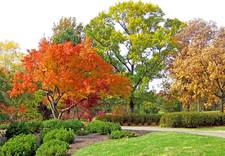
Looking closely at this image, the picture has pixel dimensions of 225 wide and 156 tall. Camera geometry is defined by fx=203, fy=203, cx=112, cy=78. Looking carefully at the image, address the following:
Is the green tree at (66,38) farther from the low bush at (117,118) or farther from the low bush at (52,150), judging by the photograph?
the low bush at (52,150)

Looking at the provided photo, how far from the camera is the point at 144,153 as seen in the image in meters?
6.15

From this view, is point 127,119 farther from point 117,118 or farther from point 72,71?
point 72,71

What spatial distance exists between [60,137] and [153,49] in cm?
1443

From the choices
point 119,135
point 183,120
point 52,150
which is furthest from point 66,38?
point 52,150

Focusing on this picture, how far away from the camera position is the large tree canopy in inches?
780

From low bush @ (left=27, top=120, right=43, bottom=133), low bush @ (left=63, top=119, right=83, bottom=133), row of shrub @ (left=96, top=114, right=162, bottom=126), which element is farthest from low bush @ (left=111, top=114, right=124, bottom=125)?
low bush @ (left=27, top=120, right=43, bottom=133)

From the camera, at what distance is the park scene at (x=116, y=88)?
7.87 m

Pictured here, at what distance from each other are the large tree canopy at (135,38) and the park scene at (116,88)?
0.10m

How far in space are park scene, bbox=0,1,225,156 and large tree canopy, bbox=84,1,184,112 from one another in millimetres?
105

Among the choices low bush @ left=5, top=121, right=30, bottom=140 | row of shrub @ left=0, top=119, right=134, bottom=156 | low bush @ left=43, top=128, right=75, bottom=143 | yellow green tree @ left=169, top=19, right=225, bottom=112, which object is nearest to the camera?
row of shrub @ left=0, top=119, right=134, bottom=156

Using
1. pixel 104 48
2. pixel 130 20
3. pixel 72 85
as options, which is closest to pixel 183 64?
pixel 130 20

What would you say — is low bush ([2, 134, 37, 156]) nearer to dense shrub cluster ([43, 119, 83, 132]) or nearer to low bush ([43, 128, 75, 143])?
low bush ([43, 128, 75, 143])

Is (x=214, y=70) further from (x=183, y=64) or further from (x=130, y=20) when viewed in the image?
(x=130, y=20)

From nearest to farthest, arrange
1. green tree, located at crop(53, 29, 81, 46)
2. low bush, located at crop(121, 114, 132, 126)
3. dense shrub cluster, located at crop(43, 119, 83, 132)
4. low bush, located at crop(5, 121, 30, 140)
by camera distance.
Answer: low bush, located at crop(5, 121, 30, 140), dense shrub cluster, located at crop(43, 119, 83, 132), low bush, located at crop(121, 114, 132, 126), green tree, located at crop(53, 29, 81, 46)
